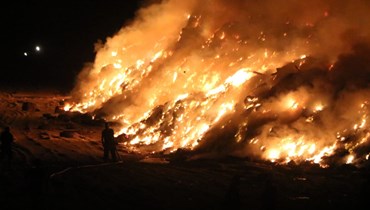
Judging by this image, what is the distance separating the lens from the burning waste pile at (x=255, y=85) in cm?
1738

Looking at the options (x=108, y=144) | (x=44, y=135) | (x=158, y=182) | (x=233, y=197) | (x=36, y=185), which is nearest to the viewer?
(x=36, y=185)

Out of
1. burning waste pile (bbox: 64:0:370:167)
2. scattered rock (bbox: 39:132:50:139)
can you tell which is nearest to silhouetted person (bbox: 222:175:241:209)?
burning waste pile (bbox: 64:0:370:167)

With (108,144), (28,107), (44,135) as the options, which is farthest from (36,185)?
(28,107)

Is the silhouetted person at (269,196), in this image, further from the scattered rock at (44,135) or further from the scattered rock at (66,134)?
the scattered rock at (44,135)

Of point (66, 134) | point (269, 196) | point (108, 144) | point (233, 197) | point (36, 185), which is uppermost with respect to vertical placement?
point (66, 134)

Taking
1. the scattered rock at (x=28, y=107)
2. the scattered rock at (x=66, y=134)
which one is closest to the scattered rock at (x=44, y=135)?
the scattered rock at (x=66, y=134)

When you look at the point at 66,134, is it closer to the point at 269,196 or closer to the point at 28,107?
the point at 28,107

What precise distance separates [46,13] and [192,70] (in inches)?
2058

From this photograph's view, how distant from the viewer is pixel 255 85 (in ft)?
64.7

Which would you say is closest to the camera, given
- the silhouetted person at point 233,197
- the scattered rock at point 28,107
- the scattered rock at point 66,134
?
the silhouetted person at point 233,197

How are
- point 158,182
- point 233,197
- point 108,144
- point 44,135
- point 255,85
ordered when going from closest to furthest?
point 233,197 < point 158,182 < point 108,144 < point 255,85 < point 44,135

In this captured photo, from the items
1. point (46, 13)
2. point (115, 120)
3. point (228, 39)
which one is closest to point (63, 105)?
point (115, 120)

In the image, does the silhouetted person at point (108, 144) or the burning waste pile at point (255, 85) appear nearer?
the silhouetted person at point (108, 144)

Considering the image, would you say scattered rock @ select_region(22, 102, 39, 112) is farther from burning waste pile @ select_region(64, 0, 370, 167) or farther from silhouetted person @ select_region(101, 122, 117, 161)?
silhouetted person @ select_region(101, 122, 117, 161)
